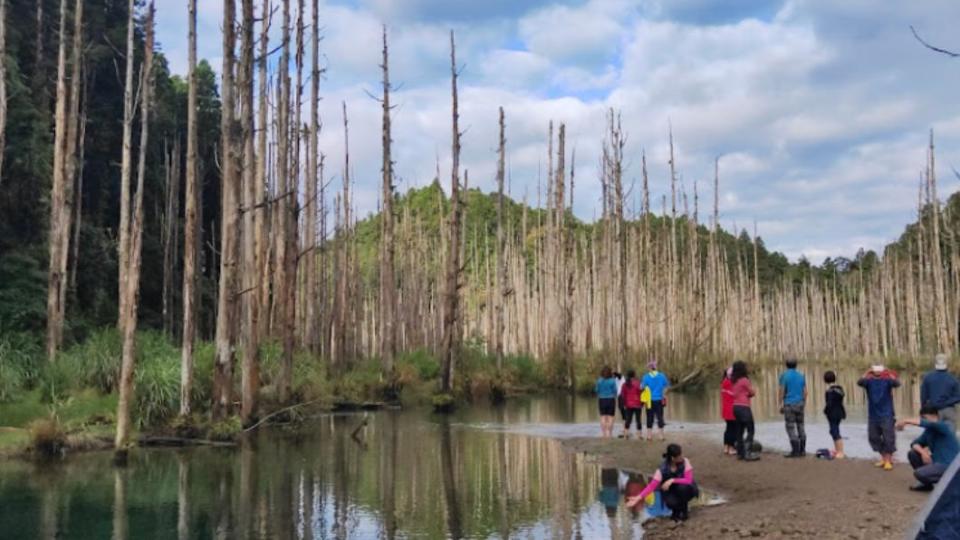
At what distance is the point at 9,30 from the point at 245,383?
16.9m

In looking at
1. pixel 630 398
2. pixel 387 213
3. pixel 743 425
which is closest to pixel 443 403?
pixel 387 213

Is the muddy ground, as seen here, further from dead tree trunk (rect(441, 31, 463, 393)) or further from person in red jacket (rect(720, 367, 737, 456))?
dead tree trunk (rect(441, 31, 463, 393))

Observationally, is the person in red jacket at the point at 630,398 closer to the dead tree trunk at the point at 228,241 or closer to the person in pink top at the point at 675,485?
the person in pink top at the point at 675,485

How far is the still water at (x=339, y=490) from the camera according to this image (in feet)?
35.1

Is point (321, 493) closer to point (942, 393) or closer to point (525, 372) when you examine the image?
point (942, 393)

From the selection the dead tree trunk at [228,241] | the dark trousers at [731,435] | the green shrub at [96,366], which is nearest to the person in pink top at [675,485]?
the dark trousers at [731,435]

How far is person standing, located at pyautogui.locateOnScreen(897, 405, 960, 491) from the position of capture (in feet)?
37.1

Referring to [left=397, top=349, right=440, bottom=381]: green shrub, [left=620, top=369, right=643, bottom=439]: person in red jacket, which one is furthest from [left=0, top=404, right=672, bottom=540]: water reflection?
[left=397, top=349, right=440, bottom=381]: green shrub

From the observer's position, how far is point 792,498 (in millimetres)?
11594

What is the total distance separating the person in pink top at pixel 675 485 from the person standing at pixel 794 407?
15.6 feet

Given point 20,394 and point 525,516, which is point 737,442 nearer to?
point 525,516

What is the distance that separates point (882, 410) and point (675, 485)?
4623 mm

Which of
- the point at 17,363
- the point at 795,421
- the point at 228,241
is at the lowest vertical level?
the point at 795,421

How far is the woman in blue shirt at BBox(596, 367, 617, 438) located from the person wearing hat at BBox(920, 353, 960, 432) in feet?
24.2
